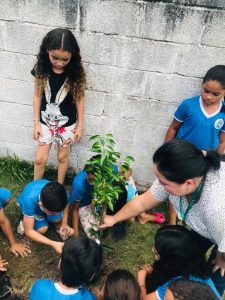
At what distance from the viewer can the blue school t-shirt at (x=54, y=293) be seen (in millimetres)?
2106

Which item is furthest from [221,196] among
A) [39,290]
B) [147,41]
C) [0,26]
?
[0,26]

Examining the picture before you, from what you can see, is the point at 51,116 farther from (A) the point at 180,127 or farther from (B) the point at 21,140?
(A) the point at 180,127

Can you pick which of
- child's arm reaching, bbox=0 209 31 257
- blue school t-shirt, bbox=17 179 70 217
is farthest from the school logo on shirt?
child's arm reaching, bbox=0 209 31 257

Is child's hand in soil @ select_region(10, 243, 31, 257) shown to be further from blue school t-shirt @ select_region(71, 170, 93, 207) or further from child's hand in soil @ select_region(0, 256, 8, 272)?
blue school t-shirt @ select_region(71, 170, 93, 207)

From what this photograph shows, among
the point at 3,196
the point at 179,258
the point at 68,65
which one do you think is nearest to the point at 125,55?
the point at 68,65

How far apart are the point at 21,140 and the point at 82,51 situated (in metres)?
1.37

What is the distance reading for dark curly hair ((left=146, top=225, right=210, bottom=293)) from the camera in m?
2.30

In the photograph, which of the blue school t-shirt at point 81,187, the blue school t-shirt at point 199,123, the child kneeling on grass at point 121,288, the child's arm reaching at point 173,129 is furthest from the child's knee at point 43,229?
the blue school t-shirt at point 199,123

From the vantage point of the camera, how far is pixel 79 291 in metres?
2.18

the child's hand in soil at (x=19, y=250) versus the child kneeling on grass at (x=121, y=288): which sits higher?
the child kneeling on grass at (x=121, y=288)

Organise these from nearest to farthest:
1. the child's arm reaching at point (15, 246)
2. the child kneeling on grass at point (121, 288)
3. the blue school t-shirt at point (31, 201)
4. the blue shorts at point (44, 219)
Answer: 1. the child kneeling on grass at point (121, 288)
2. the blue school t-shirt at point (31, 201)
3. the child's arm reaching at point (15, 246)
4. the blue shorts at point (44, 219)

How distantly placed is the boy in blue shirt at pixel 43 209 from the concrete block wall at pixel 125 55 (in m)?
0.95

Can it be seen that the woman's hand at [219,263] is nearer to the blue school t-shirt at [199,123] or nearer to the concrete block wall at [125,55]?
the blue school t-shirt at [199,123]

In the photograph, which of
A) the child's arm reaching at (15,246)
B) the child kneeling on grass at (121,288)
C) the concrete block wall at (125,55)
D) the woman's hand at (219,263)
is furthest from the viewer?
the child's arm reaching at (15,246)
